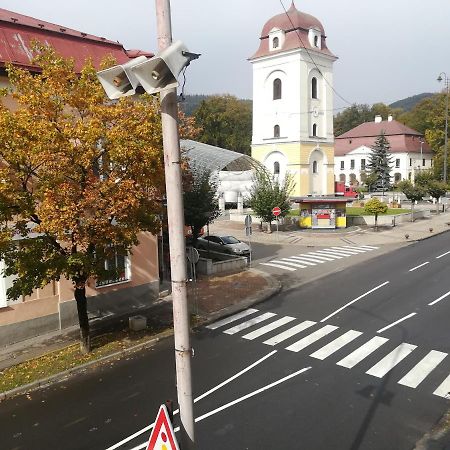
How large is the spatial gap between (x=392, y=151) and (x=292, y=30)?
117 feet

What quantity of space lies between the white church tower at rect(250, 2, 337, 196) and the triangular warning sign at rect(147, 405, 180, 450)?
166 feet

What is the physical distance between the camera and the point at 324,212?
3619cm

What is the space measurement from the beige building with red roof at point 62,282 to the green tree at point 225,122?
5692cm

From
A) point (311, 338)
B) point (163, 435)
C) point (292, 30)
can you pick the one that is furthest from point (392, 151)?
point (163, 435)

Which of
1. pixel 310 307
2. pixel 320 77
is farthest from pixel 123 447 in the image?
pixel 320 77

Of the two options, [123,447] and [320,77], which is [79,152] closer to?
[123,447]

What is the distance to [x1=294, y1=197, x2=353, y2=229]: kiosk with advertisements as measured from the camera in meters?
36.0

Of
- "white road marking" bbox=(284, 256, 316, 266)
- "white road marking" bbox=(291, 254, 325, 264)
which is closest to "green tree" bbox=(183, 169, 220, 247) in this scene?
"white road marking" bbox=(284, 256, 316, 266)

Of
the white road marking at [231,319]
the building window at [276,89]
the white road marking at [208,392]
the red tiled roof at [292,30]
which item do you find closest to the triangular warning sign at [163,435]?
the white road marking at [208,392]

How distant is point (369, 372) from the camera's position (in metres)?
10.7

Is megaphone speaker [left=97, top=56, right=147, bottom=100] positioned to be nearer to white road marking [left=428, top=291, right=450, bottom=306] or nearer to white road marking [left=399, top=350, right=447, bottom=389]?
white road marking [left=399, top=350, right=447, bottom=389]

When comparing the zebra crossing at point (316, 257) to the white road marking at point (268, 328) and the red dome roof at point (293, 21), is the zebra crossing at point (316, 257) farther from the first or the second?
the red dome roof at point (293, 21)

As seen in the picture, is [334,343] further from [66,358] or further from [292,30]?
[292,30]

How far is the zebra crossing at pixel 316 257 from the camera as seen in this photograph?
24.1 metres
